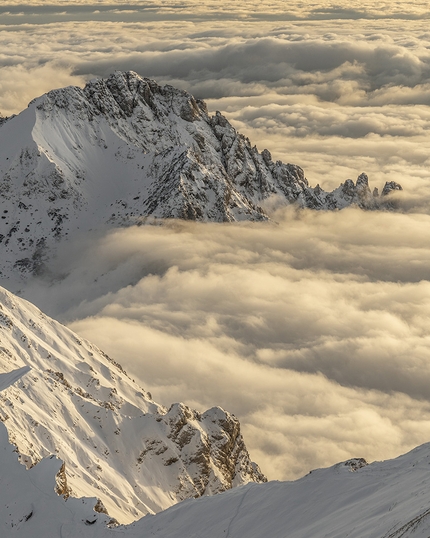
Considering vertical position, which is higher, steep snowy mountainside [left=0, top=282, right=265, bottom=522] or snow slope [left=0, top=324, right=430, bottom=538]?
snow slope [left=0, top=324, right=430, bottom=538]

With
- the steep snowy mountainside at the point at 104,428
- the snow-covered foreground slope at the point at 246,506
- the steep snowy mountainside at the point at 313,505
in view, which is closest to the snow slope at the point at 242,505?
the snow-covered foreground slope at the point at 246,506

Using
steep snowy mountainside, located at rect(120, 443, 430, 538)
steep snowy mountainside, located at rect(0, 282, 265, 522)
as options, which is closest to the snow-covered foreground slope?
steep snowy mountainside, located at rect(120, 443, 430, 538)

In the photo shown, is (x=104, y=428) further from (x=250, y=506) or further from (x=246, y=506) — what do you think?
(x=250, y=506)

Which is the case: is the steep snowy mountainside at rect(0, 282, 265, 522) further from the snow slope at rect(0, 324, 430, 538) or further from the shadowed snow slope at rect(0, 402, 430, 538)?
the shadowed snow slope at rect(0, 402, 430, 538)

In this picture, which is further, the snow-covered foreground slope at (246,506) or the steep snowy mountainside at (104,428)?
the steep snowy mountainside at (104,428)

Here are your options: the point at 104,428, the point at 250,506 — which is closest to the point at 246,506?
the point at 250,506

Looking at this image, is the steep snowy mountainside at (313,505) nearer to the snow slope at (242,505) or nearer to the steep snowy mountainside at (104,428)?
the snow slope at (242,505)

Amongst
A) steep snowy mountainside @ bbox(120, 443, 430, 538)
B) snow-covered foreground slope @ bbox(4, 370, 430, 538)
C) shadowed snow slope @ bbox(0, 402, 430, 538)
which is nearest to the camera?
steep snowy mountainside @ bbox(120, 443, 430, 538)

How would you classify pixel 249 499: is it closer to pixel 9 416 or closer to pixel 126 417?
pixel 9 416
